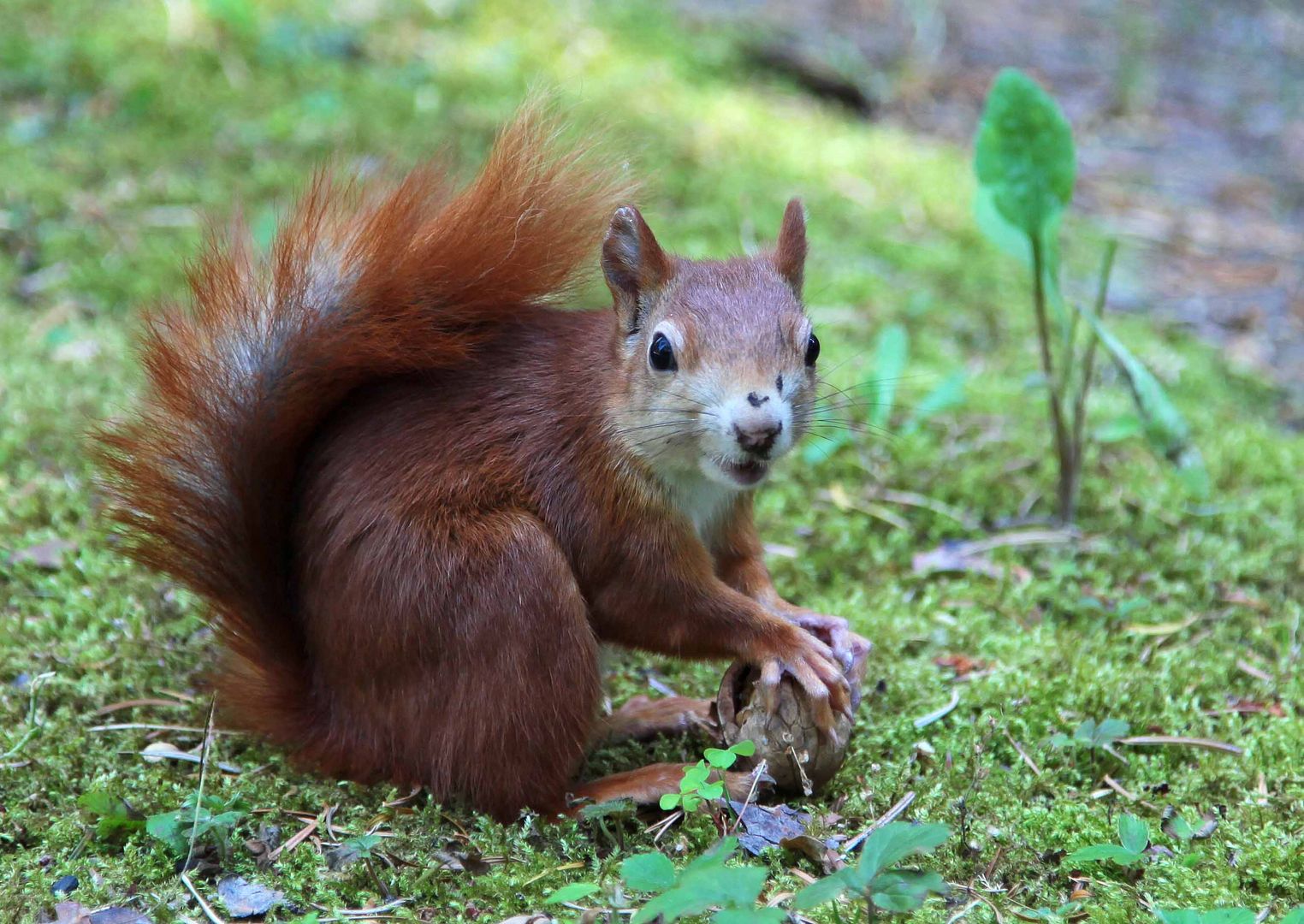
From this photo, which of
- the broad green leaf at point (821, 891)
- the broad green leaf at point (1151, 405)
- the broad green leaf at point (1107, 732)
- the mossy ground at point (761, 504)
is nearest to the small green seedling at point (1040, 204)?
the broad green leaf at point (1151, 405)

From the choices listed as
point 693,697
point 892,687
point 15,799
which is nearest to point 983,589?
point 892,687

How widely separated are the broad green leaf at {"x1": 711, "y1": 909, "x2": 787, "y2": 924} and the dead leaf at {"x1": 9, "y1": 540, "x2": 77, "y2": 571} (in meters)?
1.76

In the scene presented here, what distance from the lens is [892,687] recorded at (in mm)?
2295

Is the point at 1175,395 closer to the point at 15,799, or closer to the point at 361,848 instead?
the point at 361,848

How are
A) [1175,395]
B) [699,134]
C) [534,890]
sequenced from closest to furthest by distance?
[534,890] → [1175,395] → [699,134]

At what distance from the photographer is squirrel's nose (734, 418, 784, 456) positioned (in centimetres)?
180

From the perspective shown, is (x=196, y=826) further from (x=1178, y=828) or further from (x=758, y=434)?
(x=1178, y=828)

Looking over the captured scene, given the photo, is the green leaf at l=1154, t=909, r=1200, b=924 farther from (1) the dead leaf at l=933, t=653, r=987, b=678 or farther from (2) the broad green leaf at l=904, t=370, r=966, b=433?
(2) the broad green leaf at l=904, t=370, r=966, b=433

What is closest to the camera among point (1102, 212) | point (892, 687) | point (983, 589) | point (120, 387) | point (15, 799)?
point (15, 799)

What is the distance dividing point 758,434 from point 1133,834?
79 centimetres

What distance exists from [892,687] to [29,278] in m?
2.95

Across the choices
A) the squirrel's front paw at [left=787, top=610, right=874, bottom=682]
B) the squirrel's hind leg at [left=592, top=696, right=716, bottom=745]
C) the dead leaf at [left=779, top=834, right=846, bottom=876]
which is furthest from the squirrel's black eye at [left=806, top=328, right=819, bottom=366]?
the dead leaf at [left=779, top=834, right=846, bottom=876]

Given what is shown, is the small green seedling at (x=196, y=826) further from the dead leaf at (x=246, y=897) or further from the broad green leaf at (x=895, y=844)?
the broad green leaf at (x=895, y=844)

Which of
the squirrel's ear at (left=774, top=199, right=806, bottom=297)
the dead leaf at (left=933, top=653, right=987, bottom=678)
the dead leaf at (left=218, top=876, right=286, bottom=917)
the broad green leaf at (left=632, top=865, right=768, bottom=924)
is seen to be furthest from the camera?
the dead leaf at (left=933, top=653, right=987, bottom=678)
